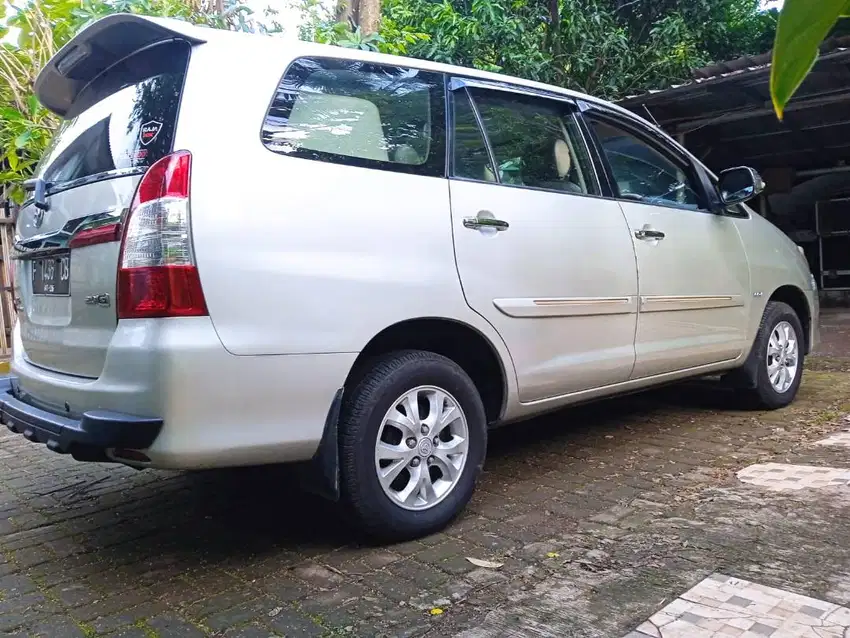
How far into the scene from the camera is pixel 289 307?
239 centimetres

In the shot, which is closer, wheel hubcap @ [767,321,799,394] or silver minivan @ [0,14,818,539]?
silver minivan @ [0,14,818,539]

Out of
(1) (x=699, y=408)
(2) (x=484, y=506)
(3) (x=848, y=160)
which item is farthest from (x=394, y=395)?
(3) (x=848, y=160)

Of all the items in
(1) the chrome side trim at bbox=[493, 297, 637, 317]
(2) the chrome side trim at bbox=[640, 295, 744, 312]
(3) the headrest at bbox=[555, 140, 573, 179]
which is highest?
(3) the headrest at bbox=[555, 140, 573, 179]

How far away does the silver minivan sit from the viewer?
7.47 feet

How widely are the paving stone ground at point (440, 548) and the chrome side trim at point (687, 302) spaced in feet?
2.48

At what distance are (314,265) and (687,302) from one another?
236cm

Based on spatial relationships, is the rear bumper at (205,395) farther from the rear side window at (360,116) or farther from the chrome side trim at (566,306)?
the chrome side trim at (566,306)

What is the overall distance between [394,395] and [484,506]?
805mm

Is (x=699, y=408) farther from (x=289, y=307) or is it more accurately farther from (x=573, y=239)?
(x=289, y=307)

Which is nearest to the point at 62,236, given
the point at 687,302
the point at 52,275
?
the point at 52,275

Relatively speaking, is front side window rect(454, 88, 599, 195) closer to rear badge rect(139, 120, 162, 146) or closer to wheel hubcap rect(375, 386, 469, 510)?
wheel hubcap rect(375, 386, 469, 510)

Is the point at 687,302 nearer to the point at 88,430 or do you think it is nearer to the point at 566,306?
the point at 566,306

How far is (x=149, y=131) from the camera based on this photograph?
2.45 metres

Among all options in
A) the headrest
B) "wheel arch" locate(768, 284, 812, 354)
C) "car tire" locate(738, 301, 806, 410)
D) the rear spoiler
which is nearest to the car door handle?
the headrest
